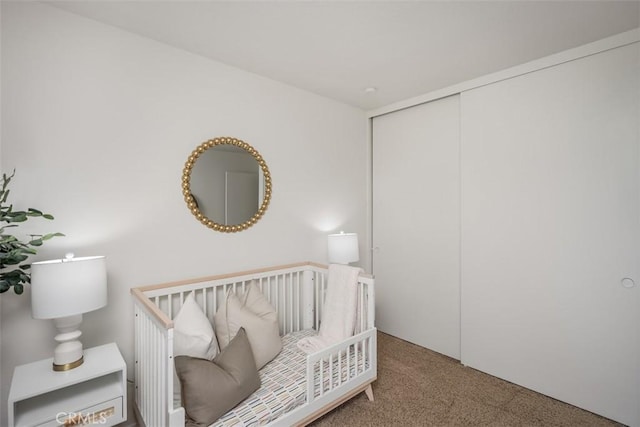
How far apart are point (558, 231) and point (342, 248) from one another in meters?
1.58

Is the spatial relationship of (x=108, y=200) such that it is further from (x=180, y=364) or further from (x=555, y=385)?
(x=555, y=385)

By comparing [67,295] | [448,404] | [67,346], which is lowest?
[448,404]

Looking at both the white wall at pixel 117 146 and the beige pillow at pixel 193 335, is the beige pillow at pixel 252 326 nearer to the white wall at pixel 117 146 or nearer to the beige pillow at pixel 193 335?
the beige pillow at pixel 193 335

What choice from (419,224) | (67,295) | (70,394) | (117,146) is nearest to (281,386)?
(70,394)

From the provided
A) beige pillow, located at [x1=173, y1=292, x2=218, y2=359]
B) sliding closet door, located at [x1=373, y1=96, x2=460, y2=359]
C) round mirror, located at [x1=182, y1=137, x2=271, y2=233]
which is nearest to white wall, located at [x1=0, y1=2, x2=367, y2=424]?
round mirror, located at [x1=182, y1=137, x2=271, y2=233]

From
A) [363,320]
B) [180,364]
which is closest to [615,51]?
[363,320]

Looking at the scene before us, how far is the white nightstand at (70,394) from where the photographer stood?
4.26 feet

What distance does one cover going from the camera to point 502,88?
93.9 inches

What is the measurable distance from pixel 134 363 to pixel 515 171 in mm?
2920

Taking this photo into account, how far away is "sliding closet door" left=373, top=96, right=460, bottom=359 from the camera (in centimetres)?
276

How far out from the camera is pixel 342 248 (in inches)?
107

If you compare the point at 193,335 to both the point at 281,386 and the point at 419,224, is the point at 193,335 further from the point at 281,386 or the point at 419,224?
the point at 419,224

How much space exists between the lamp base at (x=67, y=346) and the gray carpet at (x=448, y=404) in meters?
1.37

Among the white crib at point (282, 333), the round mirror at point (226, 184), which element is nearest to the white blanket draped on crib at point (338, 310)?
Answer: the white crib at point (282, 333)
